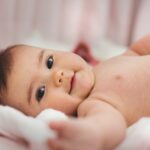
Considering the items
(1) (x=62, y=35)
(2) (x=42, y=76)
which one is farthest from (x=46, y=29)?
(2) (x=42, y=76)

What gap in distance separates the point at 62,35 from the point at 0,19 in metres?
0.33

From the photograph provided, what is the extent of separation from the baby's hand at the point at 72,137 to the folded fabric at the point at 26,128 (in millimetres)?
101

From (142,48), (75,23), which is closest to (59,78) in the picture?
(142,48)

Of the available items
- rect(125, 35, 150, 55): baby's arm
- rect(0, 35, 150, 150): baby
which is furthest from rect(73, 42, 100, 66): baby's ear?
rect(0, 35, 150, 150): baby

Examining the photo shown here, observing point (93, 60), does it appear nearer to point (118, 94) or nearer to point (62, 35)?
point (62, 35)

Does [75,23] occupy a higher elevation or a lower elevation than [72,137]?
lower

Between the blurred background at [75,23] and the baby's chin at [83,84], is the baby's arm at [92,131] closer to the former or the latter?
the baby's chin at [83,84]

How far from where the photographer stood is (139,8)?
6.33 feet

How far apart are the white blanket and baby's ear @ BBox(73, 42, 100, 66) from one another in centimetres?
73

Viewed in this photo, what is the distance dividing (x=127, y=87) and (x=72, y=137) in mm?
348

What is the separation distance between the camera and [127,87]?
1.03 meters

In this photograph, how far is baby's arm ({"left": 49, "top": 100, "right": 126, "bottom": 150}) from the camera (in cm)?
72

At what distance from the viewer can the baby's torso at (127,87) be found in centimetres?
101

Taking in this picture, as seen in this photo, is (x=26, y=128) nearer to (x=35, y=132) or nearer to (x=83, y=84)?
(x=35, y=132)
